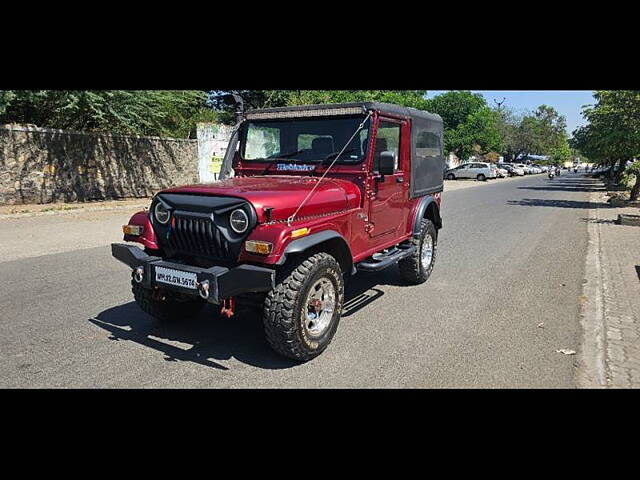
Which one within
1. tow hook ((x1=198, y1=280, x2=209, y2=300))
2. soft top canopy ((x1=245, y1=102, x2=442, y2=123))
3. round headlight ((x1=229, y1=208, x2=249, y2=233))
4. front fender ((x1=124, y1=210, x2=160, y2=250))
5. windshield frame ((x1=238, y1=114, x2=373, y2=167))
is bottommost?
tow hook ((x1=198, y1=280, x2=209, y2=300))

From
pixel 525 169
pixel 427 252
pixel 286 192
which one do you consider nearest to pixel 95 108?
pixel 427 252

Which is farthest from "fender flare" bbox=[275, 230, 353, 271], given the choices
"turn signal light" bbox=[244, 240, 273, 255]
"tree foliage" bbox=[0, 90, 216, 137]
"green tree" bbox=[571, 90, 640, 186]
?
"green tree" bbox=[571, 90, 640, 186]

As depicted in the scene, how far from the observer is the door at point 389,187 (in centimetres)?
505

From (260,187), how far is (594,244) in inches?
333

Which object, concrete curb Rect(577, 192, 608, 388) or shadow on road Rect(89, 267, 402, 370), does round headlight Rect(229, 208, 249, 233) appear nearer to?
shadow on road Rect(89, 267, 402, 370)

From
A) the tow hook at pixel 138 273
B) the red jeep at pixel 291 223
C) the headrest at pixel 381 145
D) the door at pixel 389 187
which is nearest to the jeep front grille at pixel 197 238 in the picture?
the red jeep at pixel 291 223

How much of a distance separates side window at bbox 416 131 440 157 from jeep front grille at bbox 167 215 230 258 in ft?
10.4

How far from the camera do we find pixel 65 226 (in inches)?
436

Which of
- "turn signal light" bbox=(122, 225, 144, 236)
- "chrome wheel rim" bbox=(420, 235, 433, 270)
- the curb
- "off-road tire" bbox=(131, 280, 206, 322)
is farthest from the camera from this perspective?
the curb

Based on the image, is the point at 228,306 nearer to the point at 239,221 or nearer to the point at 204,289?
the point at 204,289

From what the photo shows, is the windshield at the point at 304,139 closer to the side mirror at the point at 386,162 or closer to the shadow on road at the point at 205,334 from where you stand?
the side mirror at the point at 386,162

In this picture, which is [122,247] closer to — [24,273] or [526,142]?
[24,273]

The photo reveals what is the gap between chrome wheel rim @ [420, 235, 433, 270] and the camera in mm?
6535
